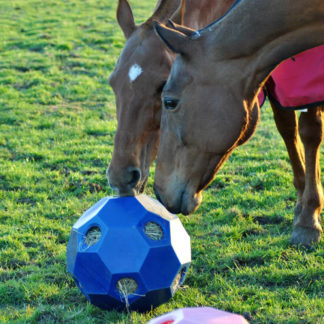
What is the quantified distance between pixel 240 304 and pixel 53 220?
2.39 meters

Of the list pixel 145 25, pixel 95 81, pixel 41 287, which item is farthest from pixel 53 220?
pixel 95 81

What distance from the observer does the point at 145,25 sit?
4414 millimetres

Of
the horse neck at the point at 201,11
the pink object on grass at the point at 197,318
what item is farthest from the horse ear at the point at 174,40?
the pink object on grass at the point at 197,318

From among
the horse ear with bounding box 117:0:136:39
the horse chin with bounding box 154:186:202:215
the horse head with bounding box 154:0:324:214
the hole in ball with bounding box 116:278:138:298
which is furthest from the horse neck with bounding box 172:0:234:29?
the hole in ball with bounding box 116:278:138:298

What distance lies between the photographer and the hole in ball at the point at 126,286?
3.47m

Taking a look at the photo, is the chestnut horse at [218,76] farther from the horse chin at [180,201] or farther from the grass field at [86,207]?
the grass field at [86,207]

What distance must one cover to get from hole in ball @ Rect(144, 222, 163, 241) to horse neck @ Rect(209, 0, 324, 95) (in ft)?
3.86

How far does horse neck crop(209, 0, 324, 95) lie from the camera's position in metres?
3.13

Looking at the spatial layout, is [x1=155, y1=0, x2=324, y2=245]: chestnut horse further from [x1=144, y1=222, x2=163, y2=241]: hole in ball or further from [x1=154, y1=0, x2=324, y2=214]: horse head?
[x1=144, y1=222, x2=163, y2=241]: hole in ball

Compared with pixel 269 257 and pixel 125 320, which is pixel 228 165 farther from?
pixel 125 320

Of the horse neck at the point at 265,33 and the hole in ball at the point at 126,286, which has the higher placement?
the horse neck at the point at 265,33

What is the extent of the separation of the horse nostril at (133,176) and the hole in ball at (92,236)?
609 millimetres

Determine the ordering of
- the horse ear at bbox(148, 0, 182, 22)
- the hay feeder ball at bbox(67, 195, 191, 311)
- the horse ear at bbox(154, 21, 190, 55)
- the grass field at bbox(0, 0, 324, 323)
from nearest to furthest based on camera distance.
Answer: the horse ear at bbox(154, 21, 190, 55), the hay feeder ball at bbox(67, 195, 191, 311), the grass field at bbox(0, 0, 324, 323), the horse ear at bbox(148, 0, 182, 22)

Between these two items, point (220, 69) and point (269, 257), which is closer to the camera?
point (220, 69)
